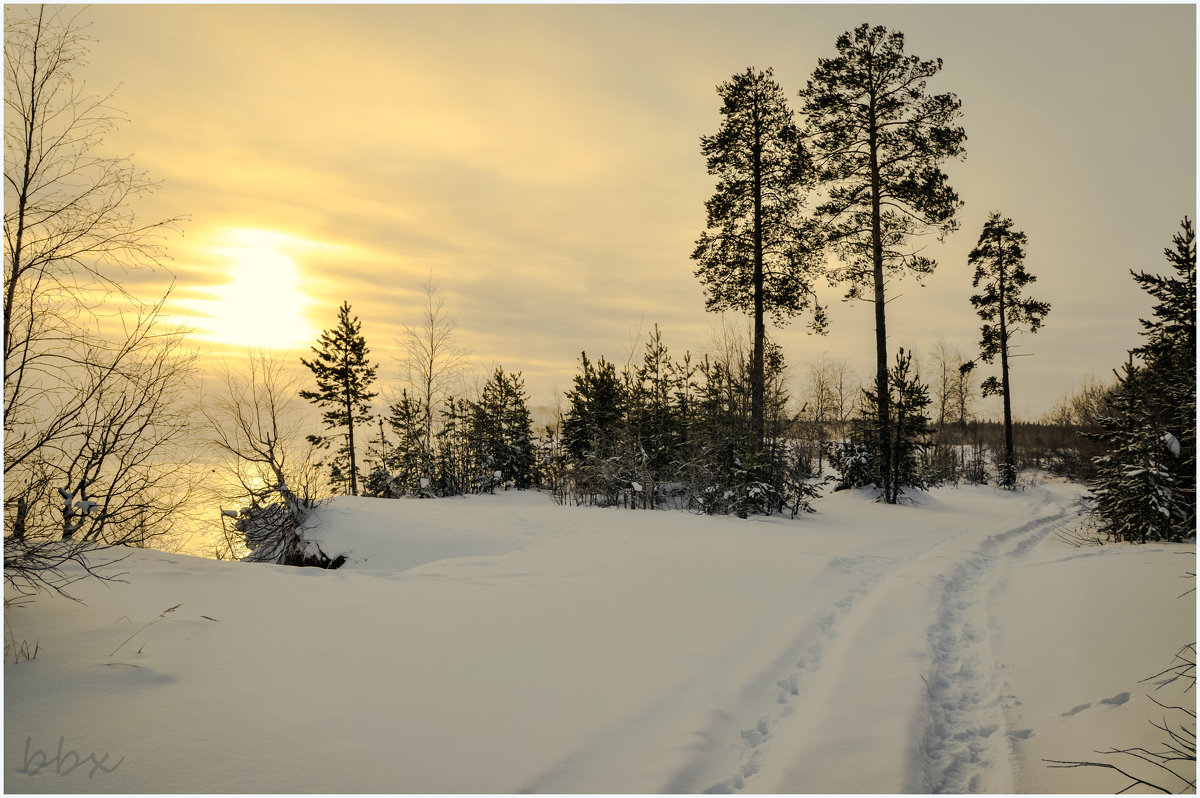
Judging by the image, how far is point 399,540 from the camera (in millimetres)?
12680

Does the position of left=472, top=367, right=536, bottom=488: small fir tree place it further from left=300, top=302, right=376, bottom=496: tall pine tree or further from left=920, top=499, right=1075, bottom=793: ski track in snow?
left=920, top=499, right=1075, bottom=793: ski track in snow

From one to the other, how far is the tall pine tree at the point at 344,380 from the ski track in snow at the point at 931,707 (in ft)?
104

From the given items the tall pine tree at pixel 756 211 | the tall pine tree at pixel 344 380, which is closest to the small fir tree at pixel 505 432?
the tall pine tree at pixel 344 380

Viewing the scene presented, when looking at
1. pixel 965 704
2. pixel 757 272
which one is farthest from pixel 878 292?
pixel 965 704

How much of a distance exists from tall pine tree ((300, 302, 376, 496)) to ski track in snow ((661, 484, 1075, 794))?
31796mm

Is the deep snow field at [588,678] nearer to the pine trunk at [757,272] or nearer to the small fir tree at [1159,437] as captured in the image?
the small fir tree at [1159,437]

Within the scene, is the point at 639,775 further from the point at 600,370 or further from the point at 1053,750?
the point at 600,370

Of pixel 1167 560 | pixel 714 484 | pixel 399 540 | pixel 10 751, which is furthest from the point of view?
pixel 714 484

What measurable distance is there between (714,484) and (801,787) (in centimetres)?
1223

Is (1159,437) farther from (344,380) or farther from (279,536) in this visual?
(344,380)

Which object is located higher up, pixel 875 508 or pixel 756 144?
pixel 756 144

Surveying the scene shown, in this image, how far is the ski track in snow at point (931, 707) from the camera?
360cm

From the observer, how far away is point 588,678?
181 inches

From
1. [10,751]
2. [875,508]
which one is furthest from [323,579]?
[875,508]
